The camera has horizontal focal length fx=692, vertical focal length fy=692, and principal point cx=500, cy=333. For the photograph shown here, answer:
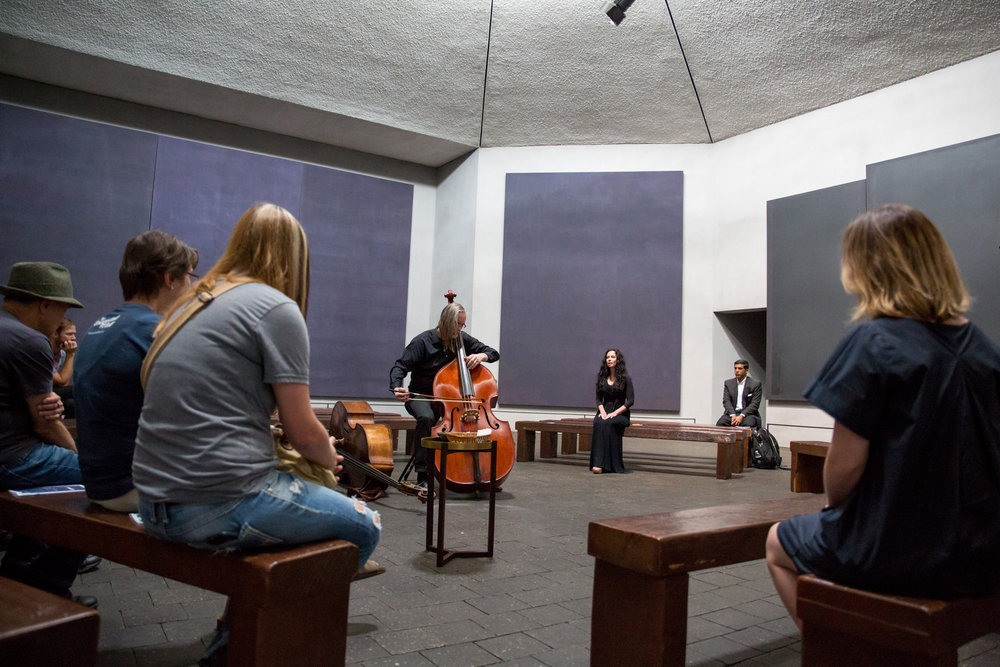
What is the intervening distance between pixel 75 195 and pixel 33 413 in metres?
8.03

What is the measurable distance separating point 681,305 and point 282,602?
9605 millimetres

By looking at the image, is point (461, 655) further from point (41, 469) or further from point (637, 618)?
point (41, 469)

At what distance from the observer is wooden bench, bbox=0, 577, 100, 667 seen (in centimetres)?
110

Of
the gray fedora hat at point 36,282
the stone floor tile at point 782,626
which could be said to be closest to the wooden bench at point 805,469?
the stone floor tile at point 782,626

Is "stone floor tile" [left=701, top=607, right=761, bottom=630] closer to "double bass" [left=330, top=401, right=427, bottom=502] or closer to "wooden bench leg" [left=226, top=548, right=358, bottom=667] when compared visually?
"wooden bench leg" [left=226, top=548, right=358, bottom=667]

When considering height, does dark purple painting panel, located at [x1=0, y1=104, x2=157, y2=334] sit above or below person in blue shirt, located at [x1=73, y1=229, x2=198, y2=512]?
above

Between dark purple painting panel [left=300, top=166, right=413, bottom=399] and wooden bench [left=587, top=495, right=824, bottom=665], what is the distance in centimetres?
892

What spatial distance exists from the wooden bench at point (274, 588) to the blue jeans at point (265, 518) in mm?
31

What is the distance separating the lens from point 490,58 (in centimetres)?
941

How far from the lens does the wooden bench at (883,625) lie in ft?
4.62

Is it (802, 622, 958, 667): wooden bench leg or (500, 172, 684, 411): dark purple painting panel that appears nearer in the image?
(802, 622, 958, 667): wooden bench leg

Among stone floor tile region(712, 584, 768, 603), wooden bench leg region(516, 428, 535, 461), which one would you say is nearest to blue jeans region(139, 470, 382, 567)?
stone floor tile region(712, 584, 768, 603)

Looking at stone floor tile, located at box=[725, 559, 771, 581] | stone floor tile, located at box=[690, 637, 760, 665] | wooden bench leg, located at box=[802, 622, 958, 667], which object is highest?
wooden bench leg, located at box=[802, 622, 958, 667]

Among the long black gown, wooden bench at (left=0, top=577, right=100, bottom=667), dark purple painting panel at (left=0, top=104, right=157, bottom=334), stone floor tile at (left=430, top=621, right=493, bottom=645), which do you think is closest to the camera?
wooden bench at (left=0, top=577, right=100, bottom=667)
